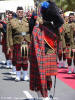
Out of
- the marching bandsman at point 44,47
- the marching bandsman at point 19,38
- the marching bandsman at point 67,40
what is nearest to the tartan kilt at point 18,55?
the marching bandsman at point 19,38

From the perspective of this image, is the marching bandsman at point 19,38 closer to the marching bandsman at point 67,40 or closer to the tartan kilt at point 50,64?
the marching bandsman at point 67,40

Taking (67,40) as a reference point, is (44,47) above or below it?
above

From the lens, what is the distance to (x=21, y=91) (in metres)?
10.5

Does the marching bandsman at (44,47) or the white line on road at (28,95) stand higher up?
the marching bandsman at (44,47)

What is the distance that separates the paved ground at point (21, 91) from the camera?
9672 mm

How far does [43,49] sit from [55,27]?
0.46 m

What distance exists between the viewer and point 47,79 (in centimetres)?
849

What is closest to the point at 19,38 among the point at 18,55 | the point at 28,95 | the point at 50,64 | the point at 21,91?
the point at 18,55

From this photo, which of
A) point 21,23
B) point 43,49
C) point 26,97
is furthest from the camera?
point 21,23

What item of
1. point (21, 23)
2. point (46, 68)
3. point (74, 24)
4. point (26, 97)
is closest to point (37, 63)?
point (46, 68)

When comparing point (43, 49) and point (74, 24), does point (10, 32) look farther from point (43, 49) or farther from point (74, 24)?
point (43, 49)

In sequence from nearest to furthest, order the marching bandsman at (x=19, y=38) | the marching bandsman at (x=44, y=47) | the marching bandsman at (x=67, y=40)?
the marching bandsman at (x=44, y=47) → the marching bandsman at (x=19, y=38) → the marching bandsman at (x=67, y=40)

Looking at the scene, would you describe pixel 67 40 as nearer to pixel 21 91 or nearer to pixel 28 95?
pixel 21 91

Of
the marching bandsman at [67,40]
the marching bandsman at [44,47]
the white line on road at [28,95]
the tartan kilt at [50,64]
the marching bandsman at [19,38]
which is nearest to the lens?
the marching bandsman at [44,47]
